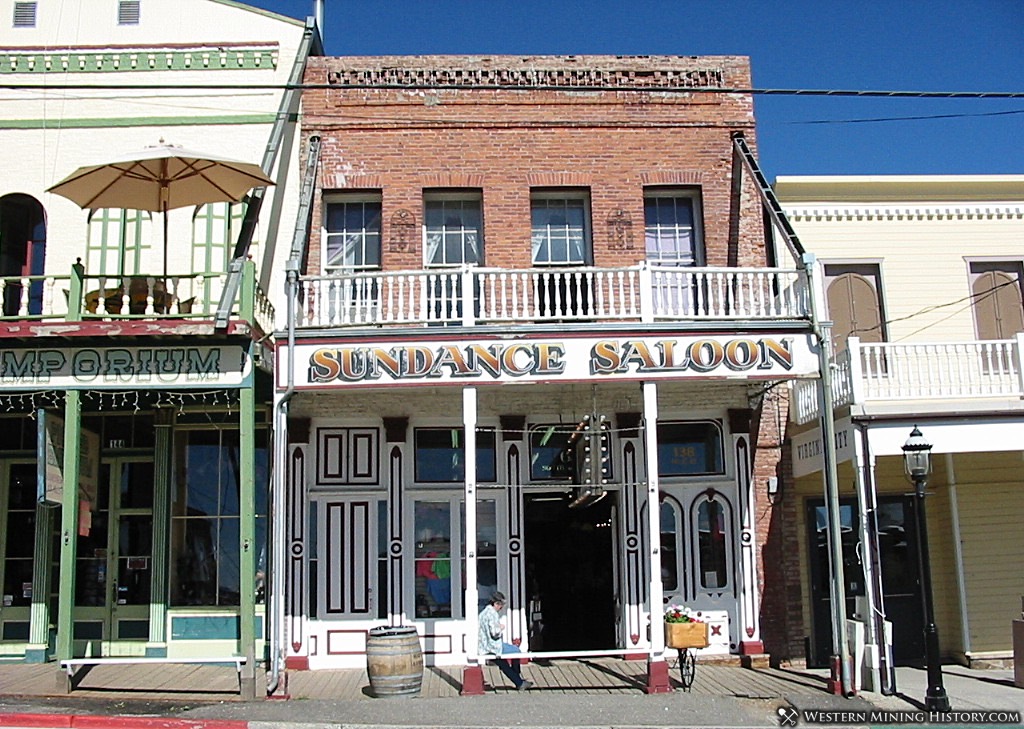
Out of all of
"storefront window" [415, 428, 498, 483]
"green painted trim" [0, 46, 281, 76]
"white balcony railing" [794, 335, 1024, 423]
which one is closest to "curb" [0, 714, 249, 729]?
"storefront window" [415, 428, 498, 483]

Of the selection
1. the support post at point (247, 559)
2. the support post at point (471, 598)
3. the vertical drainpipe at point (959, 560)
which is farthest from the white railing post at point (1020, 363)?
the support post at point (247, 559)

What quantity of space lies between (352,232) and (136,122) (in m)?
3.53

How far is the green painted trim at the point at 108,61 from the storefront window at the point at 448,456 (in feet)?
21.2

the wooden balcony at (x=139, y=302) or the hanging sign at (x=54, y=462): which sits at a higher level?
the wooden balcony at (x=139, y=302)

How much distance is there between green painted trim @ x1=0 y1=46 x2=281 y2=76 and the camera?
15.5m

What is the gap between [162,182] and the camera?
13312 millimetres

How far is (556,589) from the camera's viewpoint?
54.2 feet

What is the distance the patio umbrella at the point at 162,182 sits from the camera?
12.8 m

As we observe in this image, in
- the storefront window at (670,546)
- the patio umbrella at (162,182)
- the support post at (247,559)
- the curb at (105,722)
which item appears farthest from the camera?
the storefront window at (670,546)

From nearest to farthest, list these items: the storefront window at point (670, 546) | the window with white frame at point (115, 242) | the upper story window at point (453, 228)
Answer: the storefront window at point (670, 546), the window with white frame at point (115, 242), the upper story window at point (453, 228)

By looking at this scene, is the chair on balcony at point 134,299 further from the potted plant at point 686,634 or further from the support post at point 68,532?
the potted plant at point 686,634

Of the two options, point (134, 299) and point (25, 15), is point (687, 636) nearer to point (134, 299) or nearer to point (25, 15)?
point (134, 299)

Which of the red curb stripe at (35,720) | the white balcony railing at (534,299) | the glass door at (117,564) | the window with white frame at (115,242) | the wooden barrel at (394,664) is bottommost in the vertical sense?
the red curb stripe at (35,720)

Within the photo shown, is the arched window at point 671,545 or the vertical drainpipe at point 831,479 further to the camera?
the arched window at point 671,545
